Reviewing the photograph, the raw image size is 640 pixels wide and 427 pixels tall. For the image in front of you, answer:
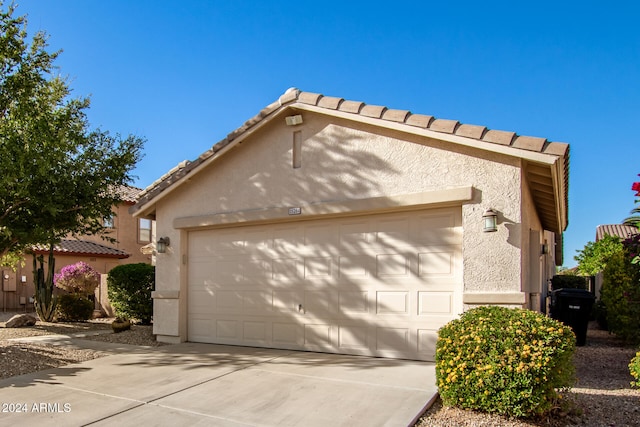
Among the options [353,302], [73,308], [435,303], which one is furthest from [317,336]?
[73,308]

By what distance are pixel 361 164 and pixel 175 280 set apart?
4.87 metres

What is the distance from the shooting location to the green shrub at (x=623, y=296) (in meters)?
9.83

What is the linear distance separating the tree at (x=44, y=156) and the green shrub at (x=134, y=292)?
156 centimetres

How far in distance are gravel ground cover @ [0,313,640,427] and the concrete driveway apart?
440 mm

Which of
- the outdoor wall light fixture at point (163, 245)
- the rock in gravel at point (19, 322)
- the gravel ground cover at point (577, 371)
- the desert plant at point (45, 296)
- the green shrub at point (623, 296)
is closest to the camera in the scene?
the gravel ground cover at point (577, 371)

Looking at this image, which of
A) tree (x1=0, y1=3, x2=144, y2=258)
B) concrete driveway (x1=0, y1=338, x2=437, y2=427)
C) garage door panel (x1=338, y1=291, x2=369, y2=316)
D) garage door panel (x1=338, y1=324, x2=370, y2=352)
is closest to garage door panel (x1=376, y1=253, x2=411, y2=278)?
garage door panel (x1=338, y1=291, x2=369, y2=316)

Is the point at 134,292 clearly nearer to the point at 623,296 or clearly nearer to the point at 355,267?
the point at 355,267

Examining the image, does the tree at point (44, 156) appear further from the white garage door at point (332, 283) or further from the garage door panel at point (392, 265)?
the garage door panel at point (392, 265)

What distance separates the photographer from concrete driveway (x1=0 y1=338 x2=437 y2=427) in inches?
206

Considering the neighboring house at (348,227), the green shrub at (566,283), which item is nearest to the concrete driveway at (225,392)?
the neighboring house at (348,227)

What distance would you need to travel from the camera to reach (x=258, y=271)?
937 cm

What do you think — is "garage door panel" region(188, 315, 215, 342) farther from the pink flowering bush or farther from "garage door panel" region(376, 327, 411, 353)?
the pink flowering bush

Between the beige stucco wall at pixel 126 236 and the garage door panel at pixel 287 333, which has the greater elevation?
the beige stucco wall at pixel 126 236

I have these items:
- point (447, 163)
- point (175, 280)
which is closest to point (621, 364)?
point (447, 163)
